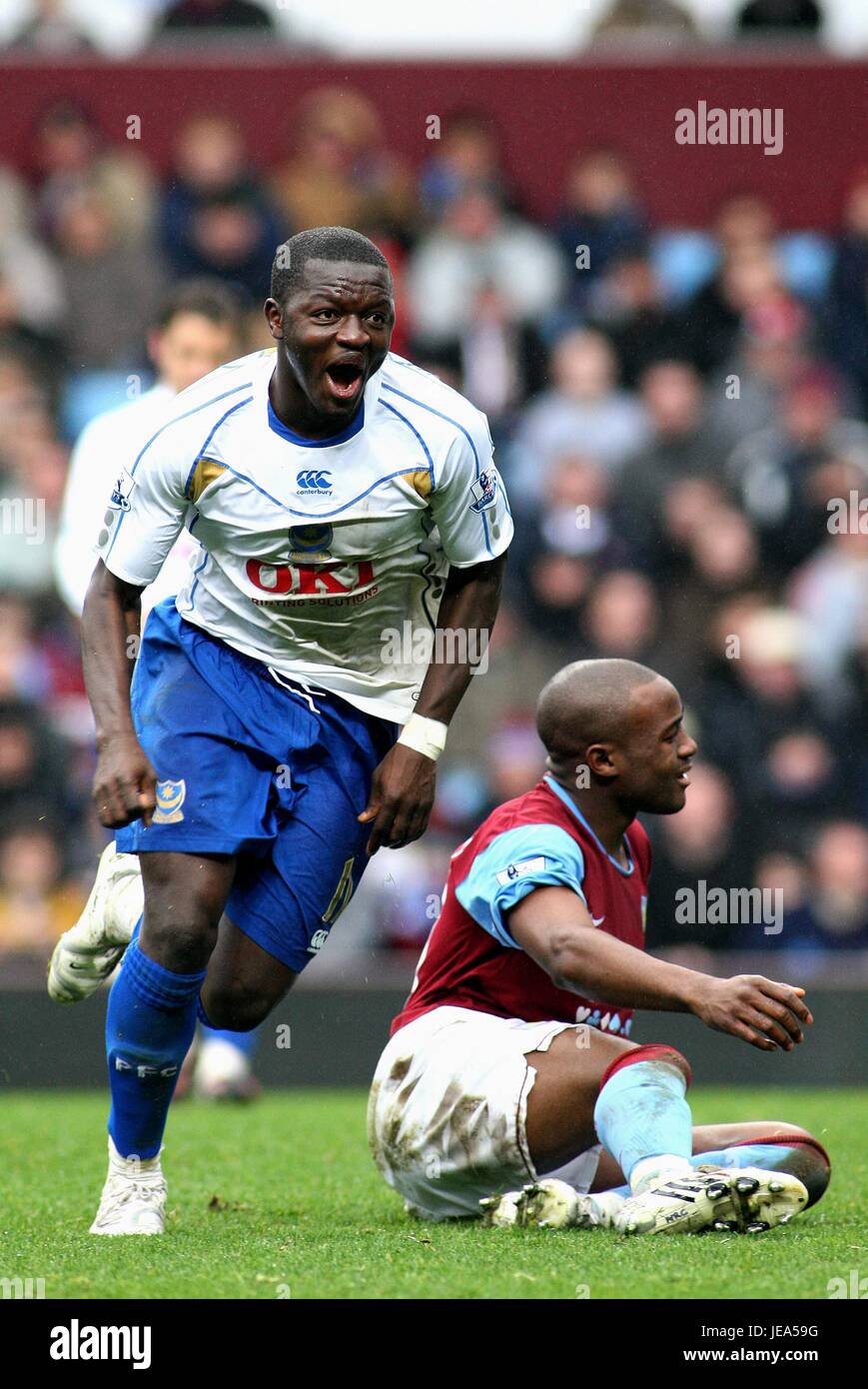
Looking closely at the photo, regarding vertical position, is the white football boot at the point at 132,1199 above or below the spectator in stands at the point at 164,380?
below

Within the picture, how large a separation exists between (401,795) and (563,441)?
606 centimetres

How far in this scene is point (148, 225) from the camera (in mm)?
10664

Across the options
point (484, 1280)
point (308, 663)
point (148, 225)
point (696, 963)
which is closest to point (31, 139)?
point (148, 225)

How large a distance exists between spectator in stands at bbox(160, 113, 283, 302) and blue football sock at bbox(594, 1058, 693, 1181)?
7.08 meters

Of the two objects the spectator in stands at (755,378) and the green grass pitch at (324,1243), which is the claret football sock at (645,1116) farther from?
the spectator in stands at (755,378)

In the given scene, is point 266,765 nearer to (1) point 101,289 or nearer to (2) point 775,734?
(2) point 775,734

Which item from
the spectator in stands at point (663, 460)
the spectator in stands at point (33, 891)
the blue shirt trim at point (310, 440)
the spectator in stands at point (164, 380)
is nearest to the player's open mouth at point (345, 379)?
the blue shirt trim at point (310, 440)

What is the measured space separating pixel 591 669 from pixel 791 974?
422 centimetres

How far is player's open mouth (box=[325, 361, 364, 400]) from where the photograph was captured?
13.7ft

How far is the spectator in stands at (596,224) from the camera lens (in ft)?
34.7

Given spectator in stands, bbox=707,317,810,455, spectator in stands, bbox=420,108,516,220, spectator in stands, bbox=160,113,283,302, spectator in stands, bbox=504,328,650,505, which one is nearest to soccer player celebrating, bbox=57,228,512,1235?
spectator in stands, bbox=504,328,650,505

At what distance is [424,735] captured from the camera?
4.43m

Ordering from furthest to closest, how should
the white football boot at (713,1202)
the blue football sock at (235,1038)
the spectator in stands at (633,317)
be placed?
the spectator in stands at (633,317)
the blue football sock at (235,1038)
the white football boot at (713,1202)

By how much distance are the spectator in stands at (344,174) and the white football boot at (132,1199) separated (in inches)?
282
